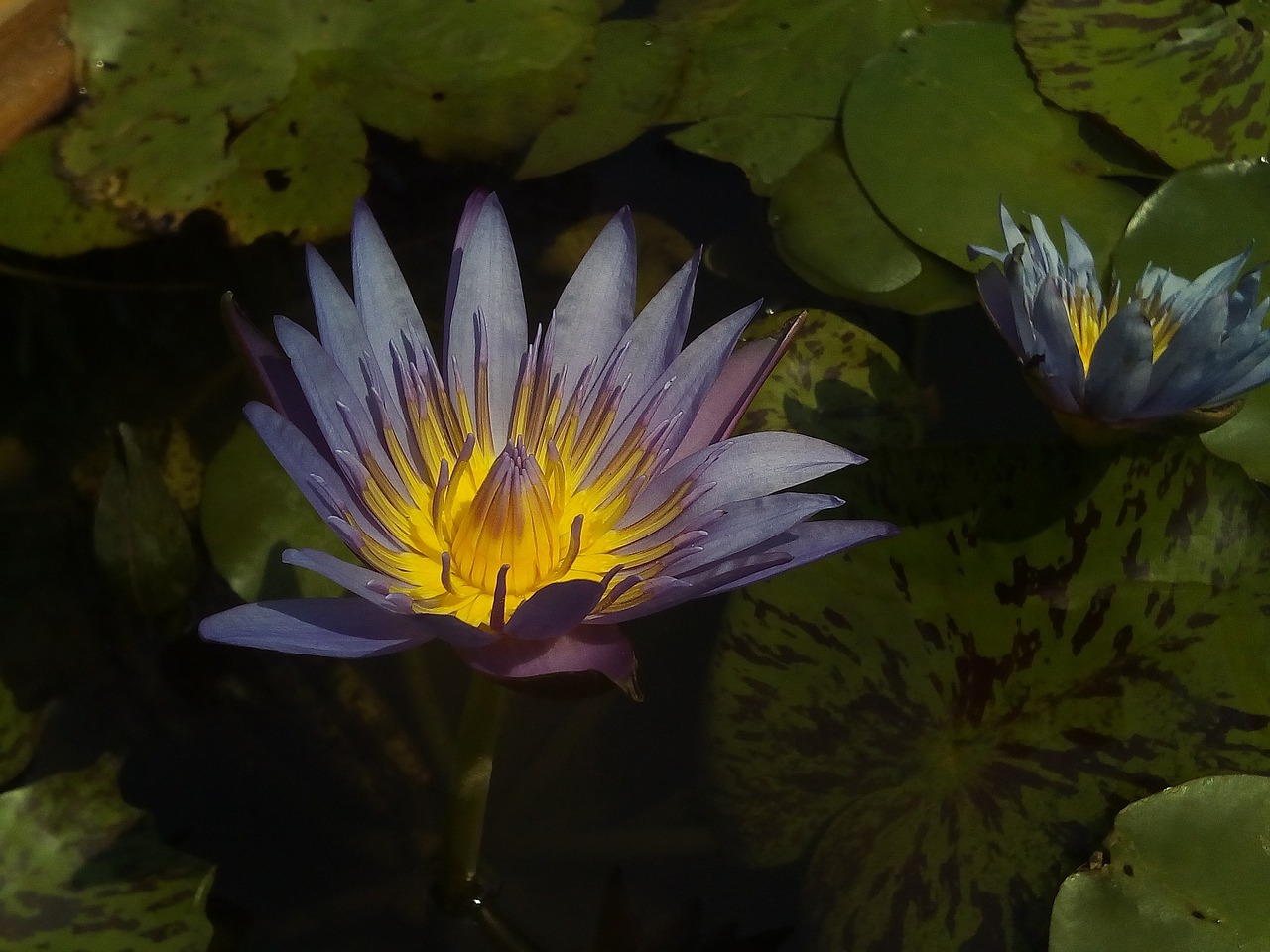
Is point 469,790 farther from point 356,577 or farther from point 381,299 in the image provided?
point 381,299

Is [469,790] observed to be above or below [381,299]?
below

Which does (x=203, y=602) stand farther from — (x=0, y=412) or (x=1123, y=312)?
(x=1123, y=312)

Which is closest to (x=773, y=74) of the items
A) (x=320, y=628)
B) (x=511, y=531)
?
(x=511, y=531)

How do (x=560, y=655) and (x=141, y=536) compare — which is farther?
(x=141, y=536)

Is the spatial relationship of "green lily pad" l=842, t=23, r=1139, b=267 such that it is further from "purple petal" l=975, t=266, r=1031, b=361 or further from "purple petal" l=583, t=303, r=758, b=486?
"purple petal" l=583, t=303, r=758, b=486

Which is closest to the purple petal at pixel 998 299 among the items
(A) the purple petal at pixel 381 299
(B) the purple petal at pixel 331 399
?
(A) the purple petal at pixel 381 299

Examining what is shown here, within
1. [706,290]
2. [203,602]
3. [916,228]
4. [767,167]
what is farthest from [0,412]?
[916,228]

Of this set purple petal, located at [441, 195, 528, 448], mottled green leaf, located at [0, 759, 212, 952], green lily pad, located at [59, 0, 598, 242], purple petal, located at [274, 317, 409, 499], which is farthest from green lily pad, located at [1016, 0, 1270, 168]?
mottled green leaf, located at [0, 759, 212, 952]

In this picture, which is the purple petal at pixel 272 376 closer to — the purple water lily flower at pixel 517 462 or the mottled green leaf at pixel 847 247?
the purple water lily flower at pixel 517 462

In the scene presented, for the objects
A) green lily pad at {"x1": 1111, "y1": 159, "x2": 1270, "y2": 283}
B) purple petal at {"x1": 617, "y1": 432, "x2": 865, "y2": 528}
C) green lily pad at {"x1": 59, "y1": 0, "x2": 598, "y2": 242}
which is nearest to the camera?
purple petal at {"x1": 617, "y1": 432, "x2": 865, "y2": 528}
